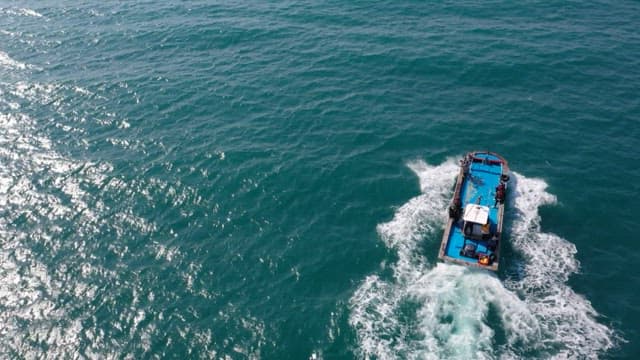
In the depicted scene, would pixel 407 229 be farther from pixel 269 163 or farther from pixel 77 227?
pixel 77 227

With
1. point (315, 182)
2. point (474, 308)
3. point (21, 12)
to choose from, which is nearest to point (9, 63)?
point (21, 12)

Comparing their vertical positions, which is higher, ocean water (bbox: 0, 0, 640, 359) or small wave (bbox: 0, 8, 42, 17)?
small wave (bbox: 0, 8, 42, 17)

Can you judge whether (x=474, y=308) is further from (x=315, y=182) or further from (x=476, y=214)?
(x=315, y=182)

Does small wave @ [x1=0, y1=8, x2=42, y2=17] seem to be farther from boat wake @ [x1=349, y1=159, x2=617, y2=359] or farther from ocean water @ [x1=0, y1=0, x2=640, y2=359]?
boat wake @ [x1=349, y1=159, x2=617, y2=359]

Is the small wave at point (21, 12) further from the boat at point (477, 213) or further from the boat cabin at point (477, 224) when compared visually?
A: the boat cabin at point (477, 224)

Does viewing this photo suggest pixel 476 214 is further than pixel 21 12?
No

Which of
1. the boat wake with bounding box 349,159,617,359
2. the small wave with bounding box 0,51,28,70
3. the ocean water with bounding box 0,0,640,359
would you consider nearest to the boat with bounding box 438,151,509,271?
the boat wake with bounding box 349,159,617,359

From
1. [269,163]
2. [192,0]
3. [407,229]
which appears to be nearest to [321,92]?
[269,163]
